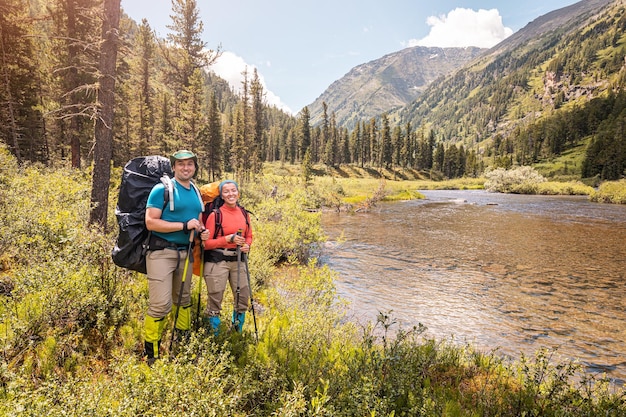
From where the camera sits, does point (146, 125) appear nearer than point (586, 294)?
No

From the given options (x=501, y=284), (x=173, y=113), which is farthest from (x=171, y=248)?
(x=173, y=113)

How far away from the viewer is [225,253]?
504cm

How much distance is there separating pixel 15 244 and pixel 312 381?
21.0ft

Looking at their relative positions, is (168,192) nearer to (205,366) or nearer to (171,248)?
(171,248)

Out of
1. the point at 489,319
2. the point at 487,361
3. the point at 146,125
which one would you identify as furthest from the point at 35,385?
the point at 146,125

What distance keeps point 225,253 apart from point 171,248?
34.2 inches

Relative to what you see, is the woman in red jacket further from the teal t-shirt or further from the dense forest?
the dense forest

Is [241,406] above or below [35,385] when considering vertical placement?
below

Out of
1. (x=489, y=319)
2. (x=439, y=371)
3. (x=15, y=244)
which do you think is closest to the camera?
(x=439, y=371)

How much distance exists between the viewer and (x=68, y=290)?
14.8ft

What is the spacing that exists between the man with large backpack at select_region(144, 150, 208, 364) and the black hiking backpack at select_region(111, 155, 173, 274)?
4.9 inches

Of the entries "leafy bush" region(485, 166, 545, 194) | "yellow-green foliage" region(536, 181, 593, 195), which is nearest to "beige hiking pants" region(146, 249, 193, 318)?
"yellow-green foliage" region(536, 181, 593, 195)

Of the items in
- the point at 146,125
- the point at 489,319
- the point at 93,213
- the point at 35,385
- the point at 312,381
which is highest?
the point at 146,125

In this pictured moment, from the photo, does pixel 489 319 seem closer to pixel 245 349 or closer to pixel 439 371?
pixel 439 371
